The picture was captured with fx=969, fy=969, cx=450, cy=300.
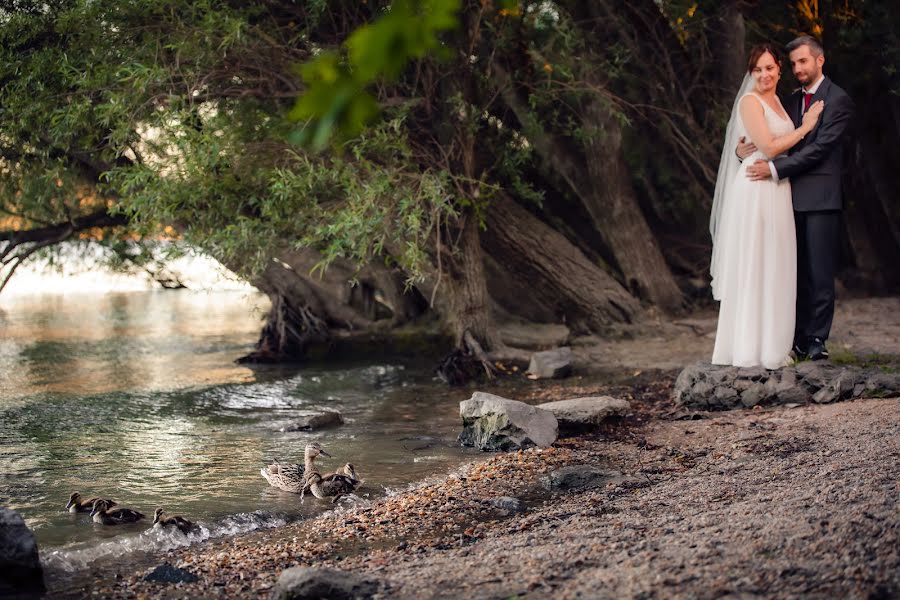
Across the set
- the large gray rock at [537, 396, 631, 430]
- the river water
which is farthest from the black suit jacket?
the river water

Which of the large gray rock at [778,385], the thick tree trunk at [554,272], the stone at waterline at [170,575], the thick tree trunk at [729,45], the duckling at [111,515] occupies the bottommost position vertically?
the stone at waterline at [170,575]

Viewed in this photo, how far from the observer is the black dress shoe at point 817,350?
8.91 metres

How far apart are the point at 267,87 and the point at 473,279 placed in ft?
11.5

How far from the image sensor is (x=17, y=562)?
500cm

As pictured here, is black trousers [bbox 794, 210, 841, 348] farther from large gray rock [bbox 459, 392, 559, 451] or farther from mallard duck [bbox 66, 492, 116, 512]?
mallard duck [bbox 66, 492, 116, 512]

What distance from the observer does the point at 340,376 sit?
13.0 meters

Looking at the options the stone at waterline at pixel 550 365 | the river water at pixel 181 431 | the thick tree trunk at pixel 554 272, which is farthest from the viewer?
the thick tree trunk at pixel 554 272

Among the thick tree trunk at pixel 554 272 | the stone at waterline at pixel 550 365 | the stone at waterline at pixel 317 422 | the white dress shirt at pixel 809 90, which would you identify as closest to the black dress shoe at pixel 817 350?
the white dress shirt at pixel 809 90

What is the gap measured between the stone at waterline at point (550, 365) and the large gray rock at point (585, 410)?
9.37 feet

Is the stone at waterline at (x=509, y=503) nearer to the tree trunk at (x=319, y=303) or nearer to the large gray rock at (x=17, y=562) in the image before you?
the large gray rock at (x=17, y=562)

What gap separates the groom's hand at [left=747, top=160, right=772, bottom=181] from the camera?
862 cm

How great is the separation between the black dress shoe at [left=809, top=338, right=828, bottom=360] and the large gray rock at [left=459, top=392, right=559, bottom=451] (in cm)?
254

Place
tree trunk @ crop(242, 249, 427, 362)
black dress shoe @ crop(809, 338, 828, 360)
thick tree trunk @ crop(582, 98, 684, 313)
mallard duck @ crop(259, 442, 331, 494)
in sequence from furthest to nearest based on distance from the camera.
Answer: tree trunk @ crop(242, 249, 427, 362) → thick tree trunk @ crop(582, 98, 684, 313) → black dress shoe @ crop(809, 338, 828, 360) → mallard duck @ crop(259, 442, 331, 494)

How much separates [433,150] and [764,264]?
469 centimetres
